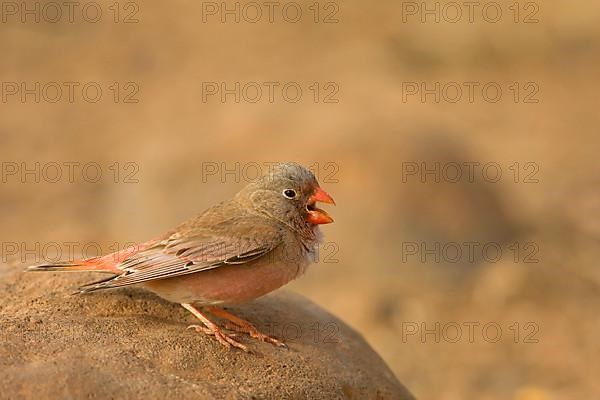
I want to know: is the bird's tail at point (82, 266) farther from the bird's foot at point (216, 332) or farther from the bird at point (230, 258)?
the bird's foot at point (216, 332)

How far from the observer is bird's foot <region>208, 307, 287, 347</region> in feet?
18.0

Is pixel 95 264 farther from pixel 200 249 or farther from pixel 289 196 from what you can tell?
pixel 289 196

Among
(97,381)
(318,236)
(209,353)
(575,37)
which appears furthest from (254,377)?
(575,37)

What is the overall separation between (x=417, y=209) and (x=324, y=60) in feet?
29.8

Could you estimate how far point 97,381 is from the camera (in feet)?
14.7

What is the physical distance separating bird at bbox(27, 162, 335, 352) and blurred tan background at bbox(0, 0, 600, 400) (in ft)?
4.06

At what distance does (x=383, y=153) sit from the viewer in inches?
424

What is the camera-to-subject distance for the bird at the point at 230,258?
559cm

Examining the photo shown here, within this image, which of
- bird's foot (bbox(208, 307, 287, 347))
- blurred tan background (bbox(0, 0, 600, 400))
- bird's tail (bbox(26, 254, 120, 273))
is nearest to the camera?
bird's foot (bbox(208, 307, 287, 347))

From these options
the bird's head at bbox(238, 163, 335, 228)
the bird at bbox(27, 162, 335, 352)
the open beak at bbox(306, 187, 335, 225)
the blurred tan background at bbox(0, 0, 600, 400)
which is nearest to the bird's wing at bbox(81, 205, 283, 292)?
the bird at bbox(27, 162, 335, 352)

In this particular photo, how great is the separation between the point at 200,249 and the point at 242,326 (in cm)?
53

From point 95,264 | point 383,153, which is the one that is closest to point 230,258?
point 95,264

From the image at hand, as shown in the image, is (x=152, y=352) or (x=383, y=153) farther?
(x=383, y=153)

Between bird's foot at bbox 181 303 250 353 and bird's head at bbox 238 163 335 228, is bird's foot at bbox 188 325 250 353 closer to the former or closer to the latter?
bird's foot at bbox 181 303 250 353
